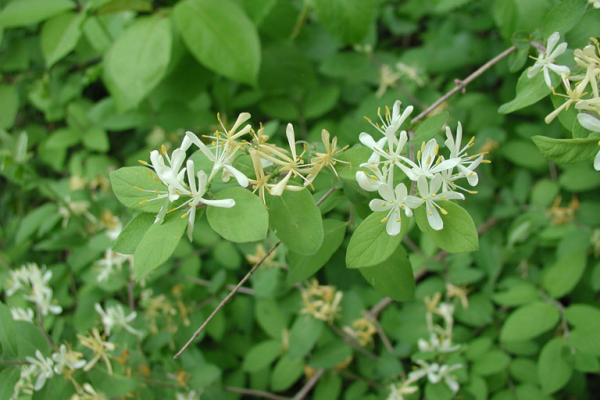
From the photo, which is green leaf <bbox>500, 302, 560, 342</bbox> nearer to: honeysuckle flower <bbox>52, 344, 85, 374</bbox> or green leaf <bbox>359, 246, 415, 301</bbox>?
green leaf <bbox>359, 246, 415, 301</bbox>

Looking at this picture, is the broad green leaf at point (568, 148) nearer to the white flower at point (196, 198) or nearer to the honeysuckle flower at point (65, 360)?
the white flower at point (196, 198)

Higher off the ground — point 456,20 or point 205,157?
point 205,157

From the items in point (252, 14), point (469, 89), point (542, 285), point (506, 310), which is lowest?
point (506, 310)

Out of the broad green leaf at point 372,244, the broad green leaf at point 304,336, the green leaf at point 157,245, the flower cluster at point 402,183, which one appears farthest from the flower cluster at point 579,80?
the broad green leaf at point 304,336

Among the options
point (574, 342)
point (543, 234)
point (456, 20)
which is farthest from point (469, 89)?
point (574, 342)

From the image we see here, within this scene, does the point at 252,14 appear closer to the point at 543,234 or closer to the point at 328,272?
the point at 328,272

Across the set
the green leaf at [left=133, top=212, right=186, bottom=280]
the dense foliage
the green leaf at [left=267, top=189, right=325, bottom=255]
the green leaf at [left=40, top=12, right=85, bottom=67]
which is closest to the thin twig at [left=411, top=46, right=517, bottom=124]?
the dense foliage
